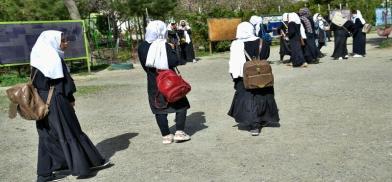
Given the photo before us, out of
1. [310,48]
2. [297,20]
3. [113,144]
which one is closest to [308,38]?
[310,48]

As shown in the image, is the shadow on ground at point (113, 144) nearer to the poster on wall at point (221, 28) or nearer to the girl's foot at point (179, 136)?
the girl's foot at point (179, 136)

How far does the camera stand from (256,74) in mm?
6648

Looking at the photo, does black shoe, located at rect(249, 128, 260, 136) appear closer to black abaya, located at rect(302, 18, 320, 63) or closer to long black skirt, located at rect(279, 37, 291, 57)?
black abaya, located at rect(302, 18, 320, 63)

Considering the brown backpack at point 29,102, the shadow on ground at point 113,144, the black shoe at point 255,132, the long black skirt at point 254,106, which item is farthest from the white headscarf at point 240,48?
the brown backpack at point 29,102

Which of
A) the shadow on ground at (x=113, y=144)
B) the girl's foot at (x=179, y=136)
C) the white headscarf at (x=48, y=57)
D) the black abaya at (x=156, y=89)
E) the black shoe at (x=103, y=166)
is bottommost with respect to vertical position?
the shadow on ground at (x=113, y=144)

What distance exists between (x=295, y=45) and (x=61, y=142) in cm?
972

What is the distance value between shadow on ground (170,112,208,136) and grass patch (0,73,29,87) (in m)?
7.97

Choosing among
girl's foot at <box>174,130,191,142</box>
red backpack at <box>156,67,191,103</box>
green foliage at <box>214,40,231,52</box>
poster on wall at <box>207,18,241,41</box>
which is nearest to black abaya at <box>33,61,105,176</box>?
red backpack at <box>156,67,191,103</box>

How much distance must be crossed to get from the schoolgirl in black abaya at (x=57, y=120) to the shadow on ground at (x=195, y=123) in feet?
7.18

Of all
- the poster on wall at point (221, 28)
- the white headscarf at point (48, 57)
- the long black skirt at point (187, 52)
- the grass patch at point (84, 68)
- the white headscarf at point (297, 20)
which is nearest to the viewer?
the white headscarf at point (48, 57)

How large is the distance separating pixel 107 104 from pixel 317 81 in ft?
14.6

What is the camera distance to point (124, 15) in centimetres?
2450

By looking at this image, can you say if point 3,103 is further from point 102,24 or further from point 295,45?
point 102,24

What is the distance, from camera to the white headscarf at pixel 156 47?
6.31 metres
